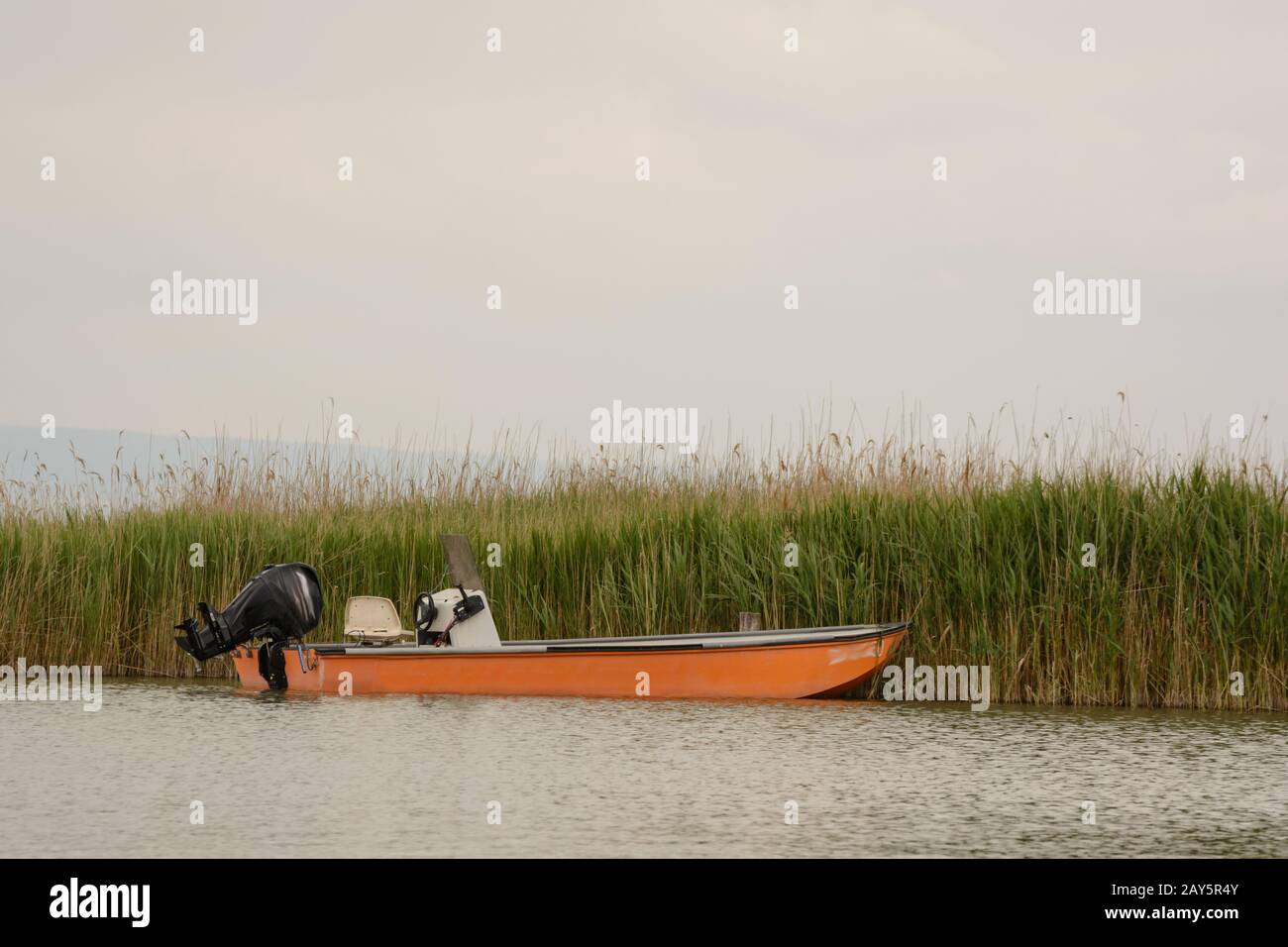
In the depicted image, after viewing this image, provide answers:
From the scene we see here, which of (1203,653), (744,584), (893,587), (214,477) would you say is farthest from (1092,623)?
(214,477)

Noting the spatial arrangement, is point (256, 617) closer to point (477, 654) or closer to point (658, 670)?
point (477, 654)

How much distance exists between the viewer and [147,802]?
325 inches

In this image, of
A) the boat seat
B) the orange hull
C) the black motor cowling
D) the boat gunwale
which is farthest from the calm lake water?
the boat seat

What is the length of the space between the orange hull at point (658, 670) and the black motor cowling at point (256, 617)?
32.5 inches

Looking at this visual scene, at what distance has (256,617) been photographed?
1314 cm

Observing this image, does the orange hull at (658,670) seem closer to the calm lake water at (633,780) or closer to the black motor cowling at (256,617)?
the calm lake water at (633,780)

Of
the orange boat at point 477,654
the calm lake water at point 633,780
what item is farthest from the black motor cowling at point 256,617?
the calm lake water at point 633,780

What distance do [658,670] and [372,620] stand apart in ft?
9.76

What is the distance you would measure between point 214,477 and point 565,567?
695cm

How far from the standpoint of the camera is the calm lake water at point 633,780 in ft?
24.3

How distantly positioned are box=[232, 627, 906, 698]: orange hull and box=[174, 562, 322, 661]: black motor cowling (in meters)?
0.82
